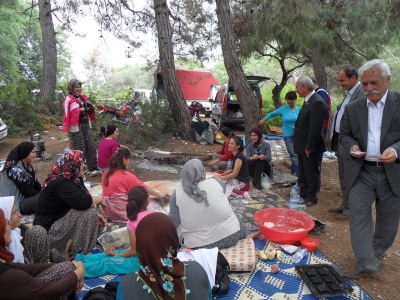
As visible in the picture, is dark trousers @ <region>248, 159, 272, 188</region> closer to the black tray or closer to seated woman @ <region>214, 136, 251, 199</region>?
seated woman @ <region>214, 136, 251, 199</region>

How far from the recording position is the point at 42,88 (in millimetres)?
10055

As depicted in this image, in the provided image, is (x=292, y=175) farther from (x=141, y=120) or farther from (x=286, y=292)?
(x=141, y=120)

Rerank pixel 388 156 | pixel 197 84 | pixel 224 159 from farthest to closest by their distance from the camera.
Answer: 1. pixel 197 84
2. pixel 224 159
3. pixel 388 156

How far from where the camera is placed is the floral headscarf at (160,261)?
4.81 ft

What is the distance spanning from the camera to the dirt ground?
2.47m

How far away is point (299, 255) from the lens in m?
2.81

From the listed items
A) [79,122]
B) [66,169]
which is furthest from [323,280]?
[79,122]

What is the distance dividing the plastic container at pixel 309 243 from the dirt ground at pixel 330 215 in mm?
122

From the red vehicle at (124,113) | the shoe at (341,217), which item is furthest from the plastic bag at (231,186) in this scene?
the red vehicle at (124,113)

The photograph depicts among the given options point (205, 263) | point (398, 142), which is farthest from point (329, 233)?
point (205, 263)

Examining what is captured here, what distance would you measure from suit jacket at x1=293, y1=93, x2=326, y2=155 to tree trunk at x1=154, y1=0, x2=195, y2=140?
14.2ft

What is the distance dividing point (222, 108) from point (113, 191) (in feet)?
23.6

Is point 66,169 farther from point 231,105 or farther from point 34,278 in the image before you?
point 231,105

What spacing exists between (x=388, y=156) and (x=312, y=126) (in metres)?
1.70
